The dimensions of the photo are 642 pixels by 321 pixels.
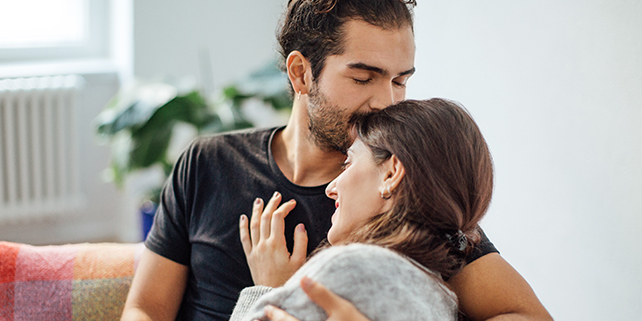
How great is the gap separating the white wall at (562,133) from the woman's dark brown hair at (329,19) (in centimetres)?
21

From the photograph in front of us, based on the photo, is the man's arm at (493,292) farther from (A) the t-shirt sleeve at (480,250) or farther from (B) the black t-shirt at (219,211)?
(B) the black t-shirt at (219,211)

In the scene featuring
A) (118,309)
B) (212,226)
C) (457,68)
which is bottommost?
(118,309)

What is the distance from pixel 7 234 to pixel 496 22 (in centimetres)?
282

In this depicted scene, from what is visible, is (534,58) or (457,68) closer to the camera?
(534,58)

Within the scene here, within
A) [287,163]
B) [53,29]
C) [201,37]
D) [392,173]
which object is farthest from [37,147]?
[392,173]

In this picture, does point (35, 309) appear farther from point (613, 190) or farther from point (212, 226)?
point (613, 190)

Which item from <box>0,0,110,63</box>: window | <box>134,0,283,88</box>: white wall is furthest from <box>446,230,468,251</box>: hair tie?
<box>0,0,110,63</box>: window

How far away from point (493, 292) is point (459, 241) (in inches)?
4.9

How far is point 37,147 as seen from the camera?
116 inches

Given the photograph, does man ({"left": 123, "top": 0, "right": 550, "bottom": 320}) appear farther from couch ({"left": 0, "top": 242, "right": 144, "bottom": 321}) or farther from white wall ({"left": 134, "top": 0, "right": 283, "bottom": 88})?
white wall ({"left": 134, "top": 0, "right": 283, "bottom": 88})

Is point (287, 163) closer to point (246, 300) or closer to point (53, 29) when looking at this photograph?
point (246, 300)

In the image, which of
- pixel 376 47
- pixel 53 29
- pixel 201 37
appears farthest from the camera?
pixel 53 29

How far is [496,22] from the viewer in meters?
1.22

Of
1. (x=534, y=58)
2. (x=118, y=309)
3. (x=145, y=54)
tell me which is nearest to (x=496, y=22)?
(x=534, y=58)
